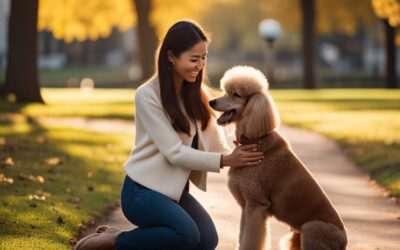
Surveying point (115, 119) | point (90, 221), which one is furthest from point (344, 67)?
point (90, 221)

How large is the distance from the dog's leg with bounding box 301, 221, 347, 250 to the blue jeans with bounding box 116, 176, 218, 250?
0.82 m

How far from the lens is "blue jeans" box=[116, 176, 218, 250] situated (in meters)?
6.28

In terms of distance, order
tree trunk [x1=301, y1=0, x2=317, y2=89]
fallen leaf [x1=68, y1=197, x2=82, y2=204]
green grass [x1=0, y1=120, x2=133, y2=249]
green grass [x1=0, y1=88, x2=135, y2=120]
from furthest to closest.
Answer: tree trunk [x1=301, y1=0, x2=317, y2=89]
green grass [x1=0, y1=88, x2=135, y2=120]
fallen leaf [x1=68, y1=197, x2=82, y2=204]
green grass [x1=0, y1=120, x2=133, y2=249]

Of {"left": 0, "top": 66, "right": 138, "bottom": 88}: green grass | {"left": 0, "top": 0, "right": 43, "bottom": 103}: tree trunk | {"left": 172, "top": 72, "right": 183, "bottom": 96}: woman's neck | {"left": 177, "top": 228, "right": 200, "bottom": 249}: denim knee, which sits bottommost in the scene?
{"left": 0, "top": 66, "right": 138, "bottom": 88}: green grass

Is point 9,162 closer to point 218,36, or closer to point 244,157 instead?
point 244,157

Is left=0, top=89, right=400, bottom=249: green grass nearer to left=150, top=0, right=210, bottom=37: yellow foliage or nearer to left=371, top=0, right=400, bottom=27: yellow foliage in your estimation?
left=371, top=0, right=400, bottom=27: yellow foliage

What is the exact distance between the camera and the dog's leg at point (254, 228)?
20.3 ft

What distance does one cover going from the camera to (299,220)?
6.14 m

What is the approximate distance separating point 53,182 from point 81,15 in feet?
92.7

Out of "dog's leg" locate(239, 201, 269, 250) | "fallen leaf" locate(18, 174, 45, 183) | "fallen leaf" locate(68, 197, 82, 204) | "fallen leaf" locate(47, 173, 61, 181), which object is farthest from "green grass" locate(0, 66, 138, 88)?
"dog's leg" locate(239, 201, 269, 250)

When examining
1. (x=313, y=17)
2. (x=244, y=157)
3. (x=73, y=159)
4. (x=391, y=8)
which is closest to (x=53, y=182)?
(x=73, y=159)

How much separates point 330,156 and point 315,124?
696cm

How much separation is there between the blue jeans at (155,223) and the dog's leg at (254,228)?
1.22 feet

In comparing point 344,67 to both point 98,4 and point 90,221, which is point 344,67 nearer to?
point 98,4
